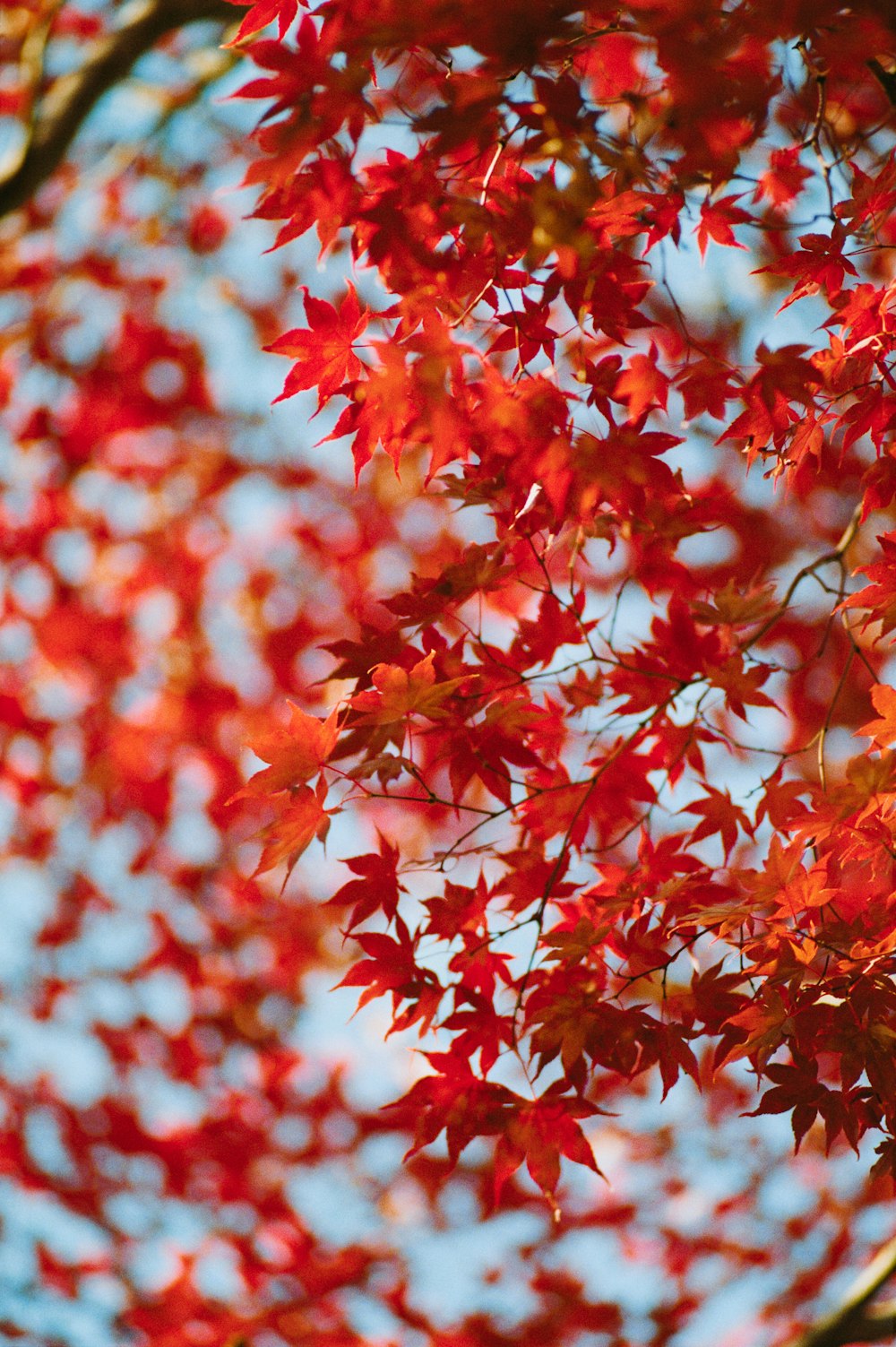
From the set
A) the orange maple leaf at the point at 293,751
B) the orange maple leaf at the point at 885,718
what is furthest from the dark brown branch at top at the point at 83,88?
the orange maple leaf at the point at 885,718

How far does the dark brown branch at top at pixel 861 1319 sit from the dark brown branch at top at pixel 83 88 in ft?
11.3

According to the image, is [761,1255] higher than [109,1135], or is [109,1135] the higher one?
[109,1135]

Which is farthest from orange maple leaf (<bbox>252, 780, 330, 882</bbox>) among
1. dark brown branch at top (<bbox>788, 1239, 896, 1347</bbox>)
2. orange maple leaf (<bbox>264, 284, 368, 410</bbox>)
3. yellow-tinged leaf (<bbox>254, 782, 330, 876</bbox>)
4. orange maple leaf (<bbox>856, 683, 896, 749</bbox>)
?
dark brown branch at top (<bbox>788, 1239, 896, 1347</bbox>)

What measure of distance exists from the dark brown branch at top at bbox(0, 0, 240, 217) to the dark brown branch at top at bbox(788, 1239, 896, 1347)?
344 cm

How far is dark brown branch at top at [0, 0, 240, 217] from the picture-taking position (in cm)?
267

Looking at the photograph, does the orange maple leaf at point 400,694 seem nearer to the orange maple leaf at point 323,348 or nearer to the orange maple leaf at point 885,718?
the orange maple leaf at point 323,348

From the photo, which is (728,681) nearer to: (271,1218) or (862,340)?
(862,340)

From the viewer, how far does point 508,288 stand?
148cm

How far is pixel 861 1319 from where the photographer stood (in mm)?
2543

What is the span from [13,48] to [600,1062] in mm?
5337

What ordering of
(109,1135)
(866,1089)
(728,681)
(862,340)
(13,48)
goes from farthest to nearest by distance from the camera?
(109,1135) → (13,48) → (728,681) → (862,340) → (866,1089)

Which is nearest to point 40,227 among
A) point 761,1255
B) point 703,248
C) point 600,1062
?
point 703,248

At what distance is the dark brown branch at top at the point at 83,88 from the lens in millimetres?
2670

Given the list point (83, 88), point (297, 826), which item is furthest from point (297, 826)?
point (83, 88)
